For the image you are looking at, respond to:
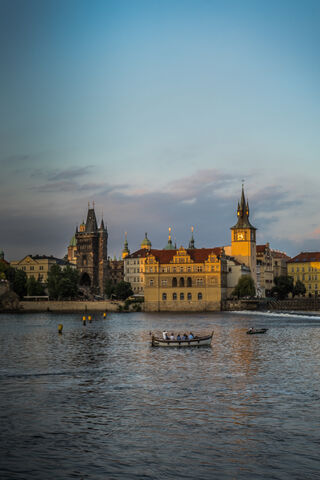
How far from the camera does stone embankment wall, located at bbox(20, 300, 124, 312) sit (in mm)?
174500

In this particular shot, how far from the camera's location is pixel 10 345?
69.8 meters

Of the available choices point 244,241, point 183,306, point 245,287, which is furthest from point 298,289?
point 183,306

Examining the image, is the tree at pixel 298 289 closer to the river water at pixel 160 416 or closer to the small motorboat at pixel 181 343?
the small motorboat at pixel 181 343

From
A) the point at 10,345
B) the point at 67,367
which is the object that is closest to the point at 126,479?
the point at 67,367

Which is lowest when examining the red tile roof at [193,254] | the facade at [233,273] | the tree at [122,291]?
the tree at [122,291]

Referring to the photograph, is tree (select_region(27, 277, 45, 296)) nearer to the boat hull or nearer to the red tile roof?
the red tile roof

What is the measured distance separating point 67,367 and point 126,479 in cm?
2816

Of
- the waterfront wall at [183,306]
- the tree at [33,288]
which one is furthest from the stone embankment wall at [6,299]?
the waterfront wall at [183,306]

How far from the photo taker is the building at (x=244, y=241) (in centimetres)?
18912

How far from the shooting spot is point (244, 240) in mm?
190000

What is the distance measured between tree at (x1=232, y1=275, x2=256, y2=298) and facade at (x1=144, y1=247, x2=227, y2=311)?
15.6 ft

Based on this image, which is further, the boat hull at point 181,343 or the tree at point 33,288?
the tree at point 33,288

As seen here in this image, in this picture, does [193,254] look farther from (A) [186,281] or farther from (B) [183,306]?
(B) [183,306]

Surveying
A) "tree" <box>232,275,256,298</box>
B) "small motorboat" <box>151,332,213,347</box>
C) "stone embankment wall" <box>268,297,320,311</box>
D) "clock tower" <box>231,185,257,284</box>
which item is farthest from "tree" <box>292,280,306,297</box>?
"small motorboat" <box>151,332,213,347</box>
